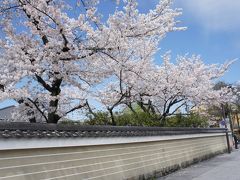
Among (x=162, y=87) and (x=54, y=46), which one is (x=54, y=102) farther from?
(x=162, y=87)

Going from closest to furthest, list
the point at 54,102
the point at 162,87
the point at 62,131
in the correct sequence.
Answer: the point at 62,131
the point at 54,102
the point at 162,87

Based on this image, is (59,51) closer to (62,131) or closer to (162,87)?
(62,131)

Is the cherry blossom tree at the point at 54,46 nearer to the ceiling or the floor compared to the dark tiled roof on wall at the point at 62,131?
nearer to the ceiling

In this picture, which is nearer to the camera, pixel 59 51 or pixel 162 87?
pixel 59 51

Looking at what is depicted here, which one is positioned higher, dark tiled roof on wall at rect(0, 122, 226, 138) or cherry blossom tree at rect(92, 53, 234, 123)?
cherry blossom tree at rect(92, 53, 234, 123)

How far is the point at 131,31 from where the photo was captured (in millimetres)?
12508

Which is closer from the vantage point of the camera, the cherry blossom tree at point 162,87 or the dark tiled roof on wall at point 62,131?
the dark tiled roof on wall at point 62,131

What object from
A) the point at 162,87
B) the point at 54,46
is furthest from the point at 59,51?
the point at 162,87

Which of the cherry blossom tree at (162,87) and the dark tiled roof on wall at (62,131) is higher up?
the cherry blossom tree at (162,87)

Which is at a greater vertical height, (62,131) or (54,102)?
(54,102)

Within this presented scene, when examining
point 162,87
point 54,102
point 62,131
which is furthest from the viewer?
point 162,87

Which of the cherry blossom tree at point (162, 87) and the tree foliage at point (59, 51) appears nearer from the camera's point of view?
the tree foliage at point (59, 51)

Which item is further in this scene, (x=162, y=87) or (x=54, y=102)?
(x=162, y=87)

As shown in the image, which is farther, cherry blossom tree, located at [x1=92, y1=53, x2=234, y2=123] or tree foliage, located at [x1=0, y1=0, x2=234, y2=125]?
cherry blossom tree, located at [x1=92, y1=53, x2=234, y2=123]
